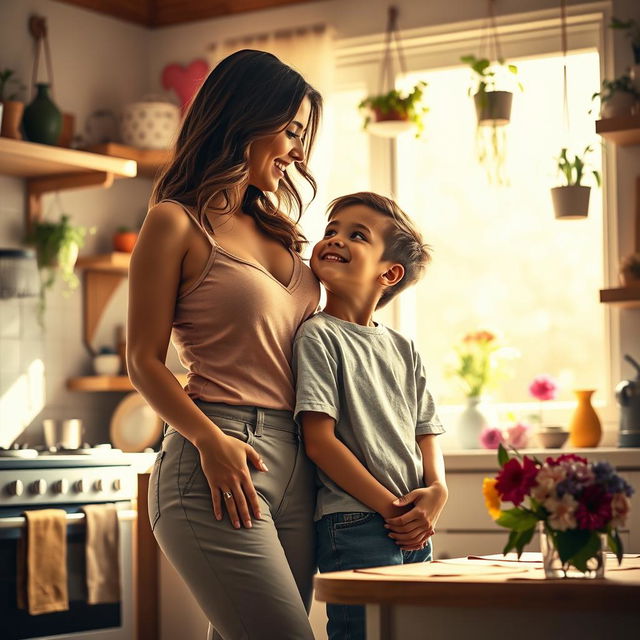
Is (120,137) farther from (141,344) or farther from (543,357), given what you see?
(141,344)

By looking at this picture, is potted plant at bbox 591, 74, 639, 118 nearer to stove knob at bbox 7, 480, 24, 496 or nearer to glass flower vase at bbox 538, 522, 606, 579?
stove knob at bbox 7, 480, 24, 496

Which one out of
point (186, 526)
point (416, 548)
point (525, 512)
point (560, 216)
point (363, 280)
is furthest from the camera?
point (560, 216)

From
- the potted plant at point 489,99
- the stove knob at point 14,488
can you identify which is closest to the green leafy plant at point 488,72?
the potted plant at point 489,99

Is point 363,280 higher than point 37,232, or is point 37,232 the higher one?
point 37,232

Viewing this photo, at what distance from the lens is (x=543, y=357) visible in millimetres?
4020

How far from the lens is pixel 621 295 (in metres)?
3.51

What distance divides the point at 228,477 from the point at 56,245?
2.52 meters

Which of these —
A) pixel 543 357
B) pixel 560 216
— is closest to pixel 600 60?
pixel 560 216

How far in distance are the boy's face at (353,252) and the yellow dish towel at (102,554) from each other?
65.6 inches

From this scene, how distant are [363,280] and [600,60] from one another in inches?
87.4

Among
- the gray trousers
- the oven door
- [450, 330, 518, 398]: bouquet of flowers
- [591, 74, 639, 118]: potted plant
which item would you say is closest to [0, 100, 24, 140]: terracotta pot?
the oven door

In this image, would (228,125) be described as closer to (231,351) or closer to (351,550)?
(231,351)

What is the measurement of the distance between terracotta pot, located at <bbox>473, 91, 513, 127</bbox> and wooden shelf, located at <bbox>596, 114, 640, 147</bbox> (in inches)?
14.5


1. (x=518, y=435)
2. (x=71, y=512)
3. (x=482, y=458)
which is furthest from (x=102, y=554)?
(x=518, y=435)
